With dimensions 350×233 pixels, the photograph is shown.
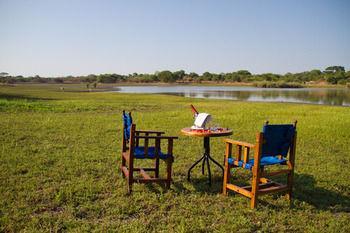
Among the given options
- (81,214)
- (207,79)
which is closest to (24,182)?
(81,214)

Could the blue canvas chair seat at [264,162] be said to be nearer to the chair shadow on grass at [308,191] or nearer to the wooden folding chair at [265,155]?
the wooden folding chair at [265,155]

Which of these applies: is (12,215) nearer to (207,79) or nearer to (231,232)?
(231,232)

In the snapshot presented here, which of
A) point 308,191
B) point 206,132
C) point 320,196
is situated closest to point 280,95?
point 308,191

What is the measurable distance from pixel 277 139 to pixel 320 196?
156 centimetres

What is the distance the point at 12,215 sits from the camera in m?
4.96

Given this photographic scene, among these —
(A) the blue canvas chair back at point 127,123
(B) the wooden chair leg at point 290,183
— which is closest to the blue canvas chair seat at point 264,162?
(B) the wooden chair leg at point 290,183

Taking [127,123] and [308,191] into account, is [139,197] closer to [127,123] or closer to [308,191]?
[127,123]

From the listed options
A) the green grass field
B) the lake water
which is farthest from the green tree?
the green grass field

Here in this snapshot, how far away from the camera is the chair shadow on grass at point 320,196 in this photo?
576 centimetres

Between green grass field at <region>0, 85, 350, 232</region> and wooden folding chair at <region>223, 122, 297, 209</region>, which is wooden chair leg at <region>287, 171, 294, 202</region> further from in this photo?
green grass field at <region>0, 85, 350, 232</region>

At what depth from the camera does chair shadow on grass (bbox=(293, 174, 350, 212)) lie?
576 cm

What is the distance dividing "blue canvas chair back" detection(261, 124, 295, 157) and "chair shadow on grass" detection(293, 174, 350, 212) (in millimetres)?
1011

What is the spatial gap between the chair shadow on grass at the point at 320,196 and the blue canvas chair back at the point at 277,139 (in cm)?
101

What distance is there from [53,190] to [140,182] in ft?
5.05
